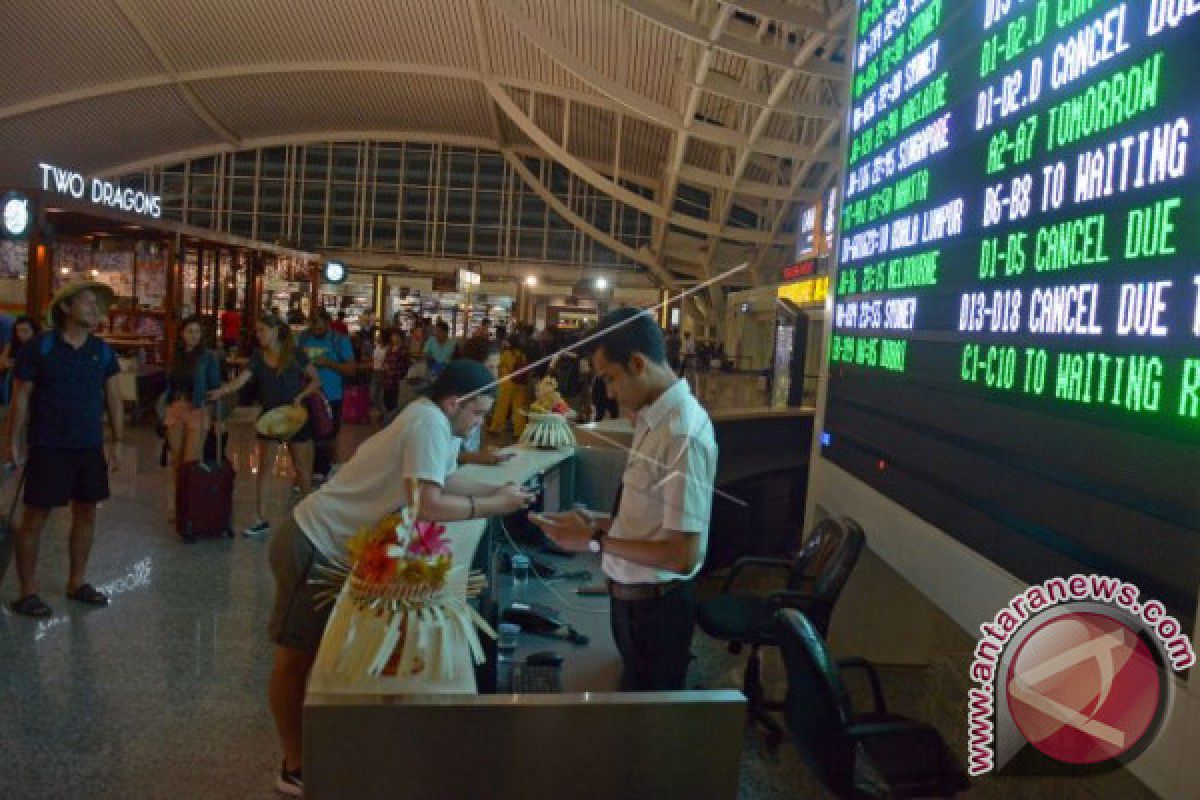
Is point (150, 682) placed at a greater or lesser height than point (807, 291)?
lesser

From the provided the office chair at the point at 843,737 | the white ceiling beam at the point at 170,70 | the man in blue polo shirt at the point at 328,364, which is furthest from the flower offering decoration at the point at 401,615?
the white ceiling beam at the point at 170,70

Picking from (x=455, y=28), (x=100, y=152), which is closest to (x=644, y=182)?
(x=455, y=28)

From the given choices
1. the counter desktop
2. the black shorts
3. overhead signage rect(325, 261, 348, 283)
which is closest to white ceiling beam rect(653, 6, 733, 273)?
overhead signage rect(325, 261, 348, 283)

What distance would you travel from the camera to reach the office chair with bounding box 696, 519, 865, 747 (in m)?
4.05

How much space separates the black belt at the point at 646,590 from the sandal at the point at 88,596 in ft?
11.9

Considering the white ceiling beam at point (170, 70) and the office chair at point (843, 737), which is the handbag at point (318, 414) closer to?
the office chair at point (843, 737)

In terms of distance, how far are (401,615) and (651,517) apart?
81 cm

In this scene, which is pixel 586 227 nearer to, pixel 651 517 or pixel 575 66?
pixel 575 66

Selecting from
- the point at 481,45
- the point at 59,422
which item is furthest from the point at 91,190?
the point at 481,45

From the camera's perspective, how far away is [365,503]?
306cm

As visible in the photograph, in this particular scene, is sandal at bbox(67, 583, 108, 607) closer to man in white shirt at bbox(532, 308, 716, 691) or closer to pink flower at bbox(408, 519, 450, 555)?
man in white shirt at bbox(532, 308, 716, 691)

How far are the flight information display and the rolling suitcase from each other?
4.61m

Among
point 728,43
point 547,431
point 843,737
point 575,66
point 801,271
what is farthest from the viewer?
point 575,66

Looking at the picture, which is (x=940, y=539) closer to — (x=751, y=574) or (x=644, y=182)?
(x=751, y=574)
